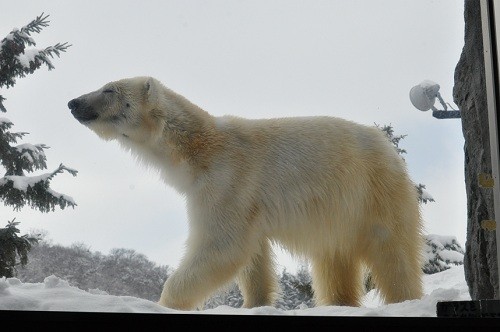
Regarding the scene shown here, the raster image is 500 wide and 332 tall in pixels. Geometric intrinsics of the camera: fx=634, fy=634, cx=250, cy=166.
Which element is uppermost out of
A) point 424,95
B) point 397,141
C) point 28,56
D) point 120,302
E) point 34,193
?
point 28,56

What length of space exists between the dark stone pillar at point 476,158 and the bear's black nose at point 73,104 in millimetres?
1101

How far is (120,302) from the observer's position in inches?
59.6

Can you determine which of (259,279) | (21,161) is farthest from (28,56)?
(259,279)

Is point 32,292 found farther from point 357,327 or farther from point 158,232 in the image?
point 357,327

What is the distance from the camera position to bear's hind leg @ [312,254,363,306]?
6.07ft

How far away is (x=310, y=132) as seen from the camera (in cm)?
193

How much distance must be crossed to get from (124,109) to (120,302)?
Result: 0.63m

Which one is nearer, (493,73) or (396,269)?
(493,73)

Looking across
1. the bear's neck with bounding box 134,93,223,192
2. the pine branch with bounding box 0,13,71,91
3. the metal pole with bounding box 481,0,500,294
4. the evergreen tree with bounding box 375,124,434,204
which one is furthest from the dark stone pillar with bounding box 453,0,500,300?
the pine branch with bounding box 0,13,71,91

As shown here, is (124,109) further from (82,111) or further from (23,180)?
(23,180)

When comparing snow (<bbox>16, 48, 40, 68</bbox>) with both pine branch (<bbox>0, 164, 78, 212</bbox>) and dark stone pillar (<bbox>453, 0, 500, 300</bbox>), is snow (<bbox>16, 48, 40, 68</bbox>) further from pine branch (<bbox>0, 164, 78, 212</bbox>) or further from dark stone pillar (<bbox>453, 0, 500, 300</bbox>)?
dark stone pillar (<bbox>453, 0, 500, 300</bbox>)

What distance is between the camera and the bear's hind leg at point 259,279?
→ 181 cm

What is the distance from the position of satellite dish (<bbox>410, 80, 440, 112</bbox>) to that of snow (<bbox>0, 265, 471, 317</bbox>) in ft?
1.54

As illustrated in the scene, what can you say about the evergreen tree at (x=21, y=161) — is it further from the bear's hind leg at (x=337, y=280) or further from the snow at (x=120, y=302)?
the bear's hind leg at (x=337, y=280)
